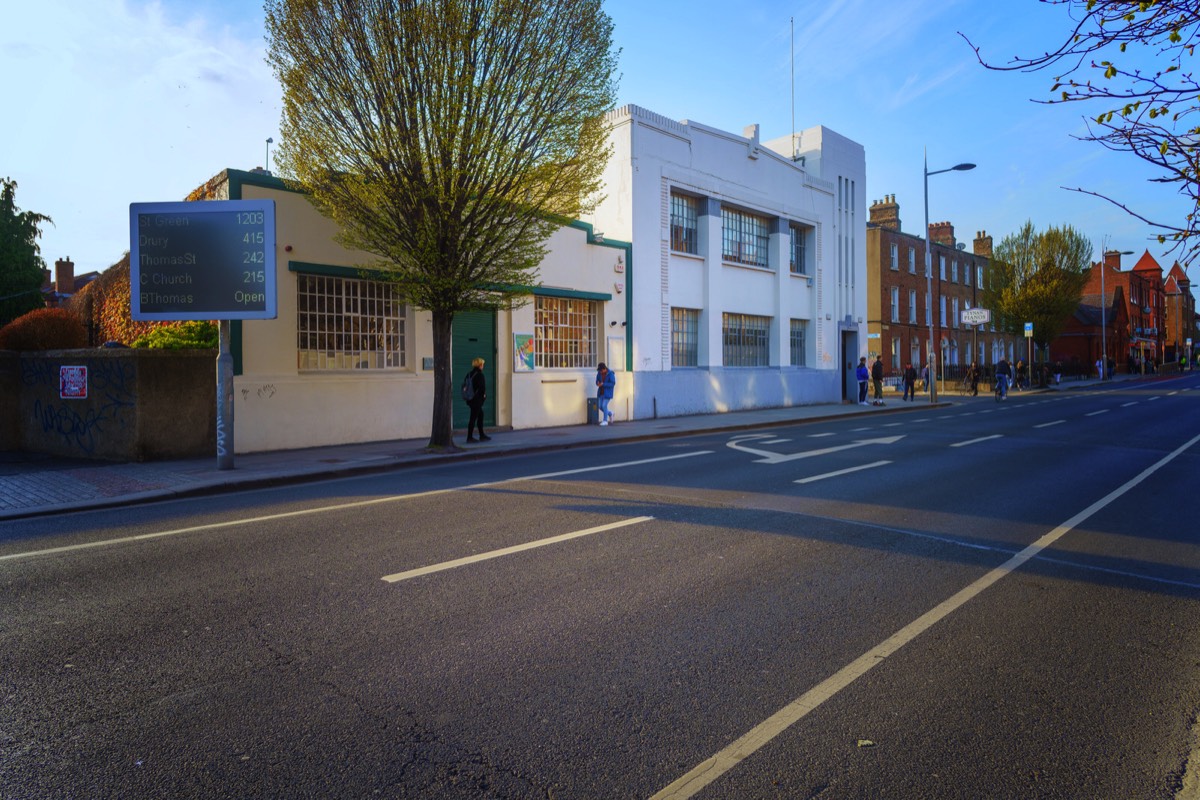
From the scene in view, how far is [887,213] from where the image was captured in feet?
147

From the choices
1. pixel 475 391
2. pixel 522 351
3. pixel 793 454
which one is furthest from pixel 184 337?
pixel 793 454

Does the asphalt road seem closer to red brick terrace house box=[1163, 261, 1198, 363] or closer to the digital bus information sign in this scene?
the digital bus information sign

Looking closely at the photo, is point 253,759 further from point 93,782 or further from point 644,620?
point 644,620

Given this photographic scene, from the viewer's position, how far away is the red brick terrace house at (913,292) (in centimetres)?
4262

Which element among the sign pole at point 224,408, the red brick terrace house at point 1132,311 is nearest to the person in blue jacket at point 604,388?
the sign pole at point 224,408

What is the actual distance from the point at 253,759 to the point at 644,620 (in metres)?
2.39

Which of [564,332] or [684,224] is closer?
[564,332]

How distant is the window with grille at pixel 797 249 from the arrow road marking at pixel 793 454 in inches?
572

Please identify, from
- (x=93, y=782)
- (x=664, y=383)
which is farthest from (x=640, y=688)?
(x=664, y=383)

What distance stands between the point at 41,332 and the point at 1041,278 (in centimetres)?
4869

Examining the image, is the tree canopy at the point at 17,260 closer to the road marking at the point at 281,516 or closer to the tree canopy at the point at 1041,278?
the road marking at the point at 281,516

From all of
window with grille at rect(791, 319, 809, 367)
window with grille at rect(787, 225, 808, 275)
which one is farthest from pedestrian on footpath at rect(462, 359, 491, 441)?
window with grille at rect(787, 225, 808, 275)

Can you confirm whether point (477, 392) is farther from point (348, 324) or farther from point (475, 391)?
point (348, 324)

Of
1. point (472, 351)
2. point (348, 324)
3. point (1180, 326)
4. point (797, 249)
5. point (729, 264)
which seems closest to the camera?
point (348, 324)
